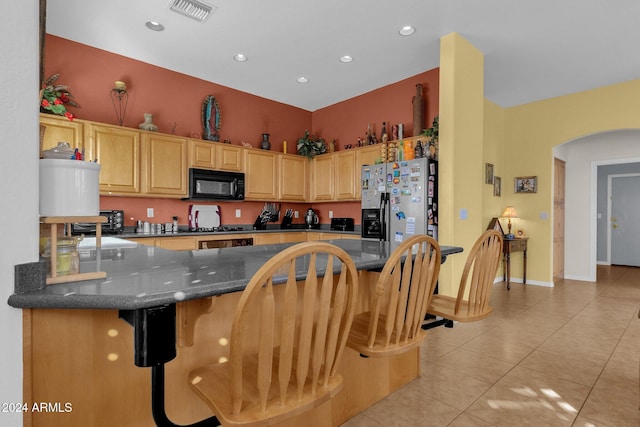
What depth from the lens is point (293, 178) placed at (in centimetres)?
557

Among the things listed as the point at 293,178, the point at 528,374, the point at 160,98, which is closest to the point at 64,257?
the point at 528,374

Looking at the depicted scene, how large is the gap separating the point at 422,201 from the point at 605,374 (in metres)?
2.04

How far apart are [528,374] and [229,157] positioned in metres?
4.14

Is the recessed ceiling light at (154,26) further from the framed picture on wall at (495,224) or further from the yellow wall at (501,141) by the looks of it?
the framed picture on wall at (495,224)

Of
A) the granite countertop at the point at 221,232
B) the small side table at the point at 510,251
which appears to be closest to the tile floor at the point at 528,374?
the small side table at the point at 510,251

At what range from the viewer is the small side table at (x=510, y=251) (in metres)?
5.19

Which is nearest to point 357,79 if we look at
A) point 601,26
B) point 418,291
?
point 601,26

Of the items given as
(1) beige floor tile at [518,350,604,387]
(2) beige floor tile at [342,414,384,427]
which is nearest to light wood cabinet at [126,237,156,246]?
(2) beige floor tile at [342,414,384,427]

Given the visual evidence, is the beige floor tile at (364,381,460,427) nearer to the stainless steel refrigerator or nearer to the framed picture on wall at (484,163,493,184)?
the stainless steel refrigerator

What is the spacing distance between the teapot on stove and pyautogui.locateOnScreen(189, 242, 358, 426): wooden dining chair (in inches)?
185

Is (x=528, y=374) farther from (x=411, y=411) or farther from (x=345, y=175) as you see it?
(x=345, y=175)

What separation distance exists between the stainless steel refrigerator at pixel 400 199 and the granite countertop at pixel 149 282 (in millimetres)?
2225

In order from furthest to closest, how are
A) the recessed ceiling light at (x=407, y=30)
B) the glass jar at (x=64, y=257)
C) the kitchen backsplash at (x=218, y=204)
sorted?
the kitchen backsplash at (x=218, y=204), the recessed ceiling light at (x=407, y=30), the glass jar at (x=64, y=257)

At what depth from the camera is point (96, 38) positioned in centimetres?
372
